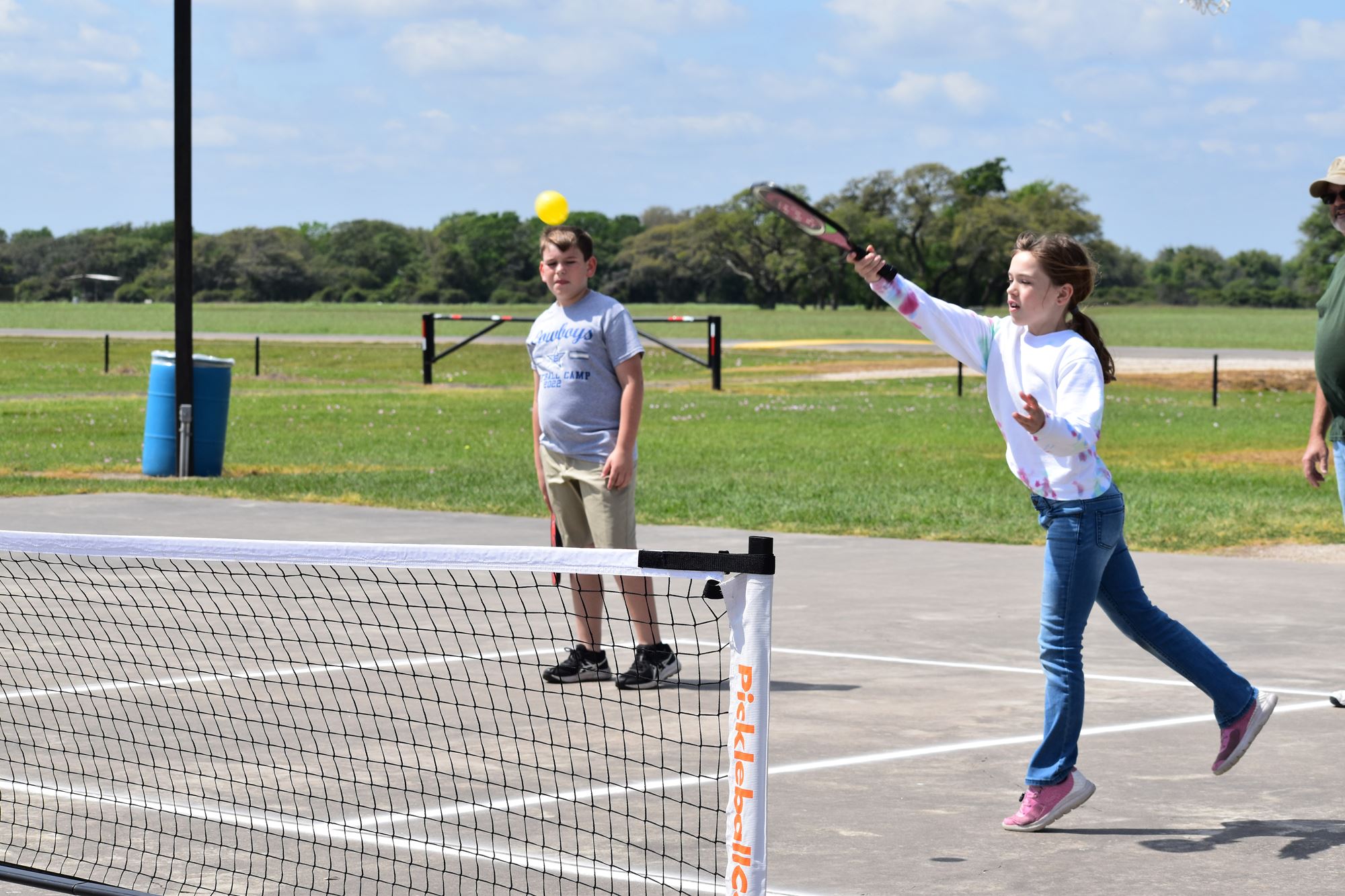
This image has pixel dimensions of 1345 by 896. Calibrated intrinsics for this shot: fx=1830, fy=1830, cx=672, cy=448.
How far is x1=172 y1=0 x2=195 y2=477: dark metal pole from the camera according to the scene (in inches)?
689

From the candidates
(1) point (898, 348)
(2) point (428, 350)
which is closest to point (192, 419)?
(2) point (428, 350)

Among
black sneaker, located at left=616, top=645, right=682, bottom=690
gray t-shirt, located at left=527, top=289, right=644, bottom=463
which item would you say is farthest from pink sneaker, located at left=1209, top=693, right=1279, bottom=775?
gray t-shirt, located at left=527, top=289, right=644, bottom=463

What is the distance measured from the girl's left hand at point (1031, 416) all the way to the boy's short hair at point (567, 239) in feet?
9.39

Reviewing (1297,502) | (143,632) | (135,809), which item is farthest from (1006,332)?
(1297,502)

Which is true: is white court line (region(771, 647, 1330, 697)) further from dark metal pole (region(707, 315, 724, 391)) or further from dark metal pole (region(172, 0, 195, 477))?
dark metal pole (region(707, 315, 724, 391))

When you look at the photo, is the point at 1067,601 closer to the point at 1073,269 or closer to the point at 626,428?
the point at 1073,269

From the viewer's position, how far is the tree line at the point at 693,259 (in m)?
121

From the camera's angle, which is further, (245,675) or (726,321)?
(726,321)

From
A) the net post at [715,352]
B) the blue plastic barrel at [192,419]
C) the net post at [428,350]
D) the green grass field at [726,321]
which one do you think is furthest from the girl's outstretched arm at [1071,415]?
the green grass field at [726,321]

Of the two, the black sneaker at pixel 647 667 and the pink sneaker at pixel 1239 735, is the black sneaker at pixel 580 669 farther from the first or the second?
the pink sneaker at pixel 1239 735

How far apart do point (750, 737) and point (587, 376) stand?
376 centimetres

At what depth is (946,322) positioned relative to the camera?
18.1 ft

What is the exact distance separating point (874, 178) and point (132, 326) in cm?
6021

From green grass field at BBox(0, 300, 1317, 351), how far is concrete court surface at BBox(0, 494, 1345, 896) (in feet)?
173
